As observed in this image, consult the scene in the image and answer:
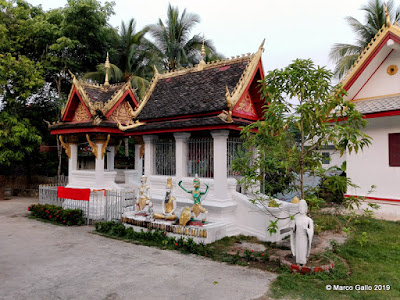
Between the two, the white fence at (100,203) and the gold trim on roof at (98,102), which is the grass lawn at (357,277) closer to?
the white fence at (100,203)

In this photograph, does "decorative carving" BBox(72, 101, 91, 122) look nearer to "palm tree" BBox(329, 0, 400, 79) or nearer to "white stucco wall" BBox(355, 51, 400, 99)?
"white stucco wall" BBox(355, 51, 400, 99)

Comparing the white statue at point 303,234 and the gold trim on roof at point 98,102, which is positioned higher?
the gold trim on roof at point 98,102

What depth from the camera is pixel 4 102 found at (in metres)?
18.7

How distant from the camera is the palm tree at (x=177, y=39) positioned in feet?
76.8

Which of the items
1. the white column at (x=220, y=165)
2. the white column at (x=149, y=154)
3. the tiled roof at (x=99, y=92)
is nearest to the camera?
the white column at (x=220, y=165)

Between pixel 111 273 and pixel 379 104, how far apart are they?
34.0 ft

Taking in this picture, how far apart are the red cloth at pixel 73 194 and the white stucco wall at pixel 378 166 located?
1045cm

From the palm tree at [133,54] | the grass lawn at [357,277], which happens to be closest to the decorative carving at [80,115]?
the palm tree at [133,54]

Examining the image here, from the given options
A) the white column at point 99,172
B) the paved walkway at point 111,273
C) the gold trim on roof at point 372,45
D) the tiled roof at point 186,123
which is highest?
the gold trim on roof at point 372,45

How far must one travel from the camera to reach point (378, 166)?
11305 mm

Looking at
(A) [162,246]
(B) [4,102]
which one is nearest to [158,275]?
(A) [162,246]

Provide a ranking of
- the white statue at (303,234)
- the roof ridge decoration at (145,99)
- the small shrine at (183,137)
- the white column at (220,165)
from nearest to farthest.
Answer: the white statue at (303,234) < the small shrine at (183,137) < the white column at (220,165) < the roof ridge decoration at (145,99)

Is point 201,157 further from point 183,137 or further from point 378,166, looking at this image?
point 378,166

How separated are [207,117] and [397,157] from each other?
710 centimetres
